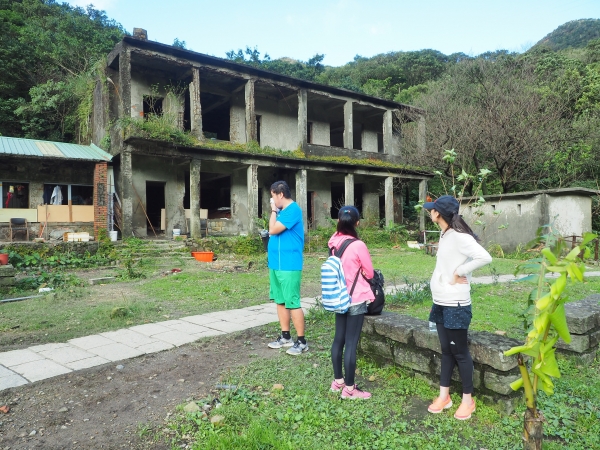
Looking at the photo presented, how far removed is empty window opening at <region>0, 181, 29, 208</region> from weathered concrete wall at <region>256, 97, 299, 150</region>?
9.50m

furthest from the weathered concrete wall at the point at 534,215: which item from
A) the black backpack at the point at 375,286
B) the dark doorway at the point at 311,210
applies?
the black backpack at the point at 375,286

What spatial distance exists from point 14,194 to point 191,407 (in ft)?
49.7

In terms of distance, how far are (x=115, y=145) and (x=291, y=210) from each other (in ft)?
41.5

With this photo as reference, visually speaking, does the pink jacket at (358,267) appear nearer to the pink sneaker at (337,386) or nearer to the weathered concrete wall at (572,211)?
the pink sneaker at (337,386)

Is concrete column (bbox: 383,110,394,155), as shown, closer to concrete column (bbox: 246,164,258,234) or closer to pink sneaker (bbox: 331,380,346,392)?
concrete column (bbox: 246,164,258,234)

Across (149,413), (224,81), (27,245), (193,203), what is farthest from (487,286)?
(224,81)

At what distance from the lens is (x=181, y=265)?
11.4 m

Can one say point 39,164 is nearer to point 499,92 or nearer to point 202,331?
point 202,331

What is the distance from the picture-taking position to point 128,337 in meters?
4.64

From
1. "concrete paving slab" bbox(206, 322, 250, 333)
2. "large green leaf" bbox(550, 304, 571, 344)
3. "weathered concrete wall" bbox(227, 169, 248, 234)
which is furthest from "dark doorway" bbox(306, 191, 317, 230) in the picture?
"large green leaf" bbox(550, 304, 571, 344)

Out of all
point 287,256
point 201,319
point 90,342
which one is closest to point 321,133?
point 201,319

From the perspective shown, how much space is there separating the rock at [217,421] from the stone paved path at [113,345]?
1.70 meters

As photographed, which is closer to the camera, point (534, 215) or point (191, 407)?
point (191, 407)

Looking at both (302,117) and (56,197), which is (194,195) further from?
(302,117)
